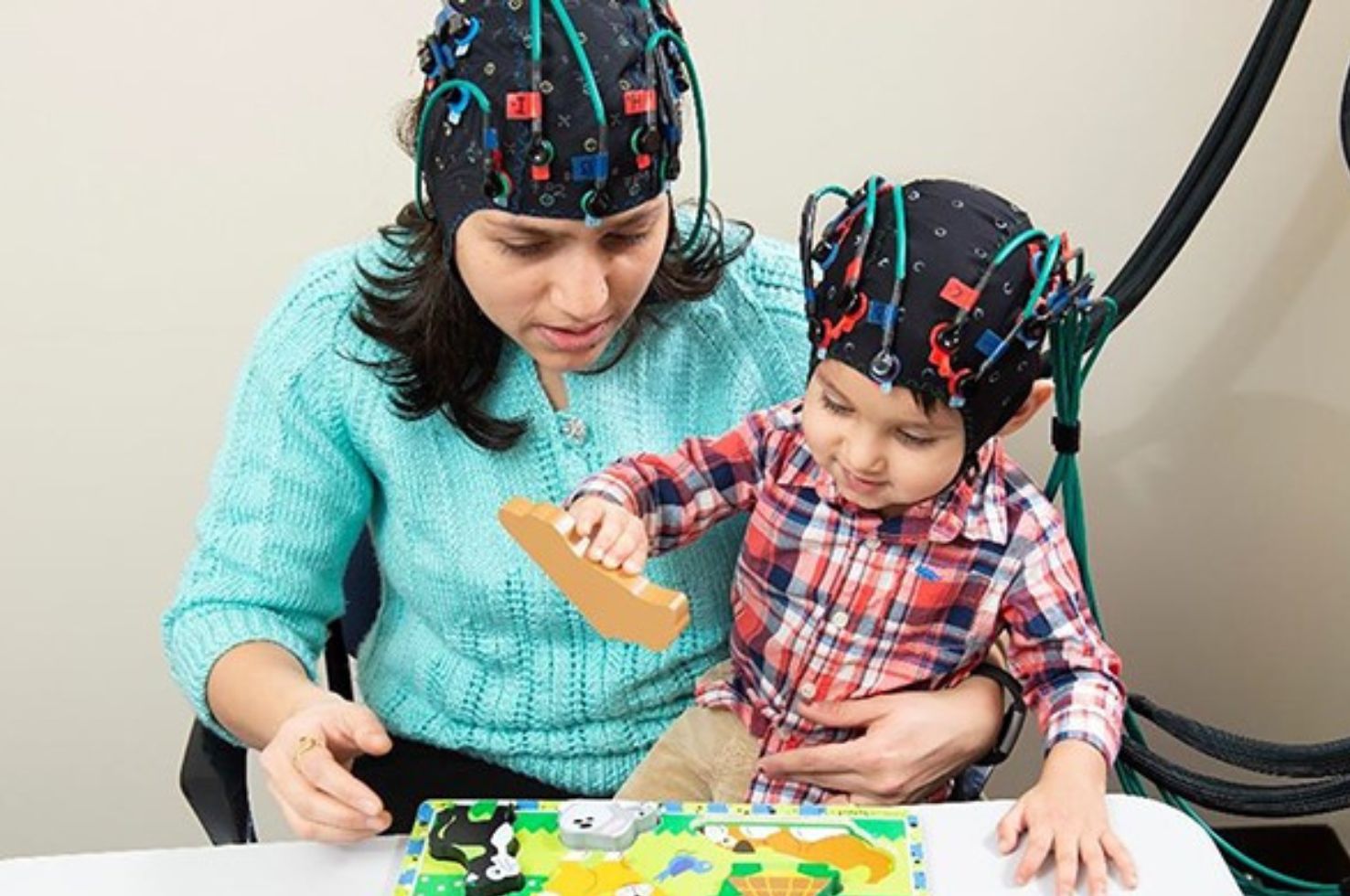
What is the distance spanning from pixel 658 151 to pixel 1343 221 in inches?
33.6

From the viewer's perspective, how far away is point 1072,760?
3.35 feet

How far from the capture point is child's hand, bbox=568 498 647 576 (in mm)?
992

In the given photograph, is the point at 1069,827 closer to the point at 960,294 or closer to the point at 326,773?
the point at 960,294

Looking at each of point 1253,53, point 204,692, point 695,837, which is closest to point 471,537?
point 204,692

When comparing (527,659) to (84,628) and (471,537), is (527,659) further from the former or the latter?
(84,628)

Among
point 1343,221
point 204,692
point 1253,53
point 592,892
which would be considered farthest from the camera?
point 1343,221

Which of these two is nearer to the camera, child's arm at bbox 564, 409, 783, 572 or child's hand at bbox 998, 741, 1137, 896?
child's hand at bbox 998, 741, 1137, 896

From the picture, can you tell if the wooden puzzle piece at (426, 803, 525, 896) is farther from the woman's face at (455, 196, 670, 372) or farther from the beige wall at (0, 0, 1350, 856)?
the beige wall at (0, 0, 1350, 856)

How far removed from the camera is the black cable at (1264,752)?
132cm

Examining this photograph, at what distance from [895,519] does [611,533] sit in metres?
0.21

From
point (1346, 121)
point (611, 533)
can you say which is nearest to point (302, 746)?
point (611, 533)

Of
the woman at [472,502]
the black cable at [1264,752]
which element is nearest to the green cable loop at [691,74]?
the woman at [472,502]

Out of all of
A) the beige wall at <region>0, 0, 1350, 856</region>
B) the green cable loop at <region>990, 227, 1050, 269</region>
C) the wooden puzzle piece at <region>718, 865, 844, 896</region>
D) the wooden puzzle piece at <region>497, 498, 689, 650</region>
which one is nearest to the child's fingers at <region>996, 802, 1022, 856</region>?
the wooden puzzle piece at <region>718, 865, 844, 896</region>

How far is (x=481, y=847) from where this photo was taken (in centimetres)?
97
